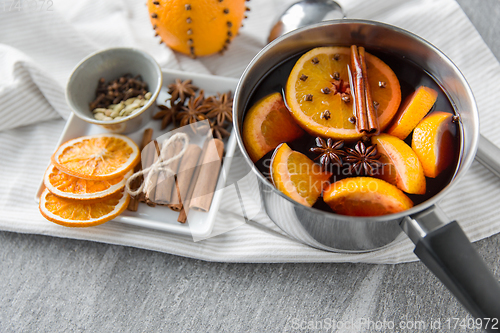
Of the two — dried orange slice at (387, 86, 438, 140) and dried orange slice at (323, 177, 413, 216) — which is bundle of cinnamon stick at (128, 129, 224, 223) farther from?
dried orange slice at (387, 86, 438, 140)

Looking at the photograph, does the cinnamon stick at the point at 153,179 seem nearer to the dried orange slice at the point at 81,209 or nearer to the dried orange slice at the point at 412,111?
the dried orange slice at the point at 81,209

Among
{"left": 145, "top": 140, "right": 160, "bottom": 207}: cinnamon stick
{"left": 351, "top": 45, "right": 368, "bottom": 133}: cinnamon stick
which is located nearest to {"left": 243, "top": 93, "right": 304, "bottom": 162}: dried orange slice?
{"left": 351, "top": 45, "right": 368, "bottom": 133}: cinnamon stick

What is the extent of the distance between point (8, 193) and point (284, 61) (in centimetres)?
108

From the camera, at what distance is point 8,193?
4.33 ft

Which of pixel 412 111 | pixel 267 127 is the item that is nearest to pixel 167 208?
pixel 267 127

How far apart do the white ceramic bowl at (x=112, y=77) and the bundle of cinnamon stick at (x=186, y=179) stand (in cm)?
12

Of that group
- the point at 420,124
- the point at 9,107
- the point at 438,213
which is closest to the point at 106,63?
the point at 9,107

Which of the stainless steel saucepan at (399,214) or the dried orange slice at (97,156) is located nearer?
the stainless steel saucepan at (399,214)

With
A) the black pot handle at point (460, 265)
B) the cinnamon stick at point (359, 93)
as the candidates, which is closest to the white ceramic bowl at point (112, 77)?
the cinnamon stick at point (359, 93)

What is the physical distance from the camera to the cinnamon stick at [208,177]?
4.00 ft

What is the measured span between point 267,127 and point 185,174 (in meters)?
0.39

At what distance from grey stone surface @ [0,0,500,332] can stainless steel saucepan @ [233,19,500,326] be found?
156 mm

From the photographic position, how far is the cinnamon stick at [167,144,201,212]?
1240mm

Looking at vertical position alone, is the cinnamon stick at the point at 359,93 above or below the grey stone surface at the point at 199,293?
above
